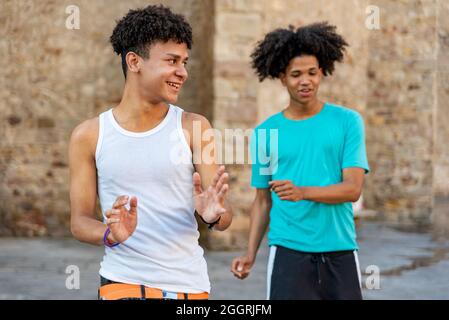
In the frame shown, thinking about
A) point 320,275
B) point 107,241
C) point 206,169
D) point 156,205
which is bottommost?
point 320,275

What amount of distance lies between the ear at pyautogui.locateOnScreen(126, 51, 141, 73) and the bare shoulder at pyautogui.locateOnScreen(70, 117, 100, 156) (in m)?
0.21

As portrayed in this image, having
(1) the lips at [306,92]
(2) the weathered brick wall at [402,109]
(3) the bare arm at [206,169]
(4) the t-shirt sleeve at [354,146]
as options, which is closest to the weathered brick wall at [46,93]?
(2) the weathered brick wall at [402,109]

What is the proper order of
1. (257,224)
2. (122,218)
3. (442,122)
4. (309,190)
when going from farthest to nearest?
1. (442,122)
2. (257,224)
3. (309,190)
4. (122,218)

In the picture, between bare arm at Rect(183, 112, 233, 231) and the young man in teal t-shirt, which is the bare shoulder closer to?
bare arm at Rect(183, 112, 233, 231)

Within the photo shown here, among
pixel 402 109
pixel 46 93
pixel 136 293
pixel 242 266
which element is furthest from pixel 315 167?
pixel 402 109

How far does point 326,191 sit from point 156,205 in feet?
3.44

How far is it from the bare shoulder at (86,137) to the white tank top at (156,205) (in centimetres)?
5

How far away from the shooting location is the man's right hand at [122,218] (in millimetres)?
1819

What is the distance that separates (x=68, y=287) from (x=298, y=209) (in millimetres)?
3596

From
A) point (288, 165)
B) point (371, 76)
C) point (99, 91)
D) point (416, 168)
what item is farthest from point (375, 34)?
point (288, 165)

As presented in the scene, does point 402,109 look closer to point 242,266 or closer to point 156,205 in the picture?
point 242,266

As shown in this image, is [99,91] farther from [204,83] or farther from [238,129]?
[238,129]

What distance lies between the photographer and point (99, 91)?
29.1ft

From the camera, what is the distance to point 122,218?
72.4 inches
